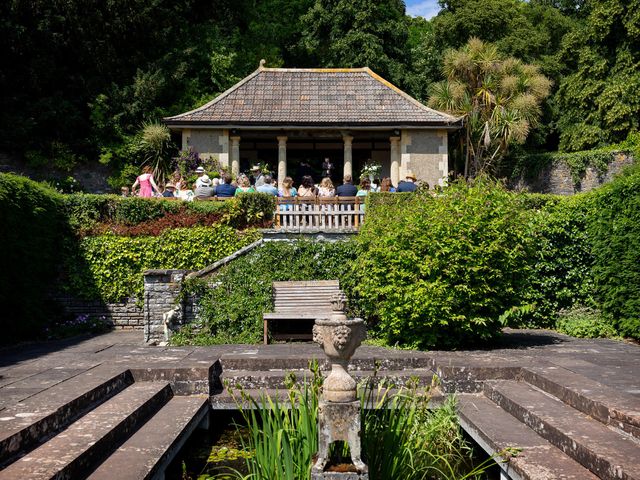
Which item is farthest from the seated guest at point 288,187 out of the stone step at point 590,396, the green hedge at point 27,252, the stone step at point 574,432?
the stone step at point 574,432

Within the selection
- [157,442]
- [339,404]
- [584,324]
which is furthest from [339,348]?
[584,324]

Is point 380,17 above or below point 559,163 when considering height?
above

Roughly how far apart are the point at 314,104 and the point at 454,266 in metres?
15.0

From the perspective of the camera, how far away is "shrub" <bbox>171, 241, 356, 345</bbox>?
11.4 m

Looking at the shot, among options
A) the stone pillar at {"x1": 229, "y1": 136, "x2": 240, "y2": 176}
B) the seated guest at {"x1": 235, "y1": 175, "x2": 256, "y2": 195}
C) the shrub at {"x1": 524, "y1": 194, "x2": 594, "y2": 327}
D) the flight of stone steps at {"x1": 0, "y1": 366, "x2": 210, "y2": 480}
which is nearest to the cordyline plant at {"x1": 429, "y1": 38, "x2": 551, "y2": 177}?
the stone pillar at {"x1": 229, "y1": 136, "x2": 240, "y2": 176}

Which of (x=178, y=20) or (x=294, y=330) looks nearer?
(x=294, y=330)

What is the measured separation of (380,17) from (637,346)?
23.8 meters

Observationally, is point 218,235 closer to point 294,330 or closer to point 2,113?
point 294,330

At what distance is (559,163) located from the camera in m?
29.2

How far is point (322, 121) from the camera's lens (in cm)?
2125

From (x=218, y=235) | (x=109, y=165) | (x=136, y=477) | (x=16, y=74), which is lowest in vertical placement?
(x=136, y=477)

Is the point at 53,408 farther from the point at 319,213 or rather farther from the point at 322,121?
the point at 322,121

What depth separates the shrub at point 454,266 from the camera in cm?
881

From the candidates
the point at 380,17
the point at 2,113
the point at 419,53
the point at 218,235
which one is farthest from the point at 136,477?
the point at 419,53
